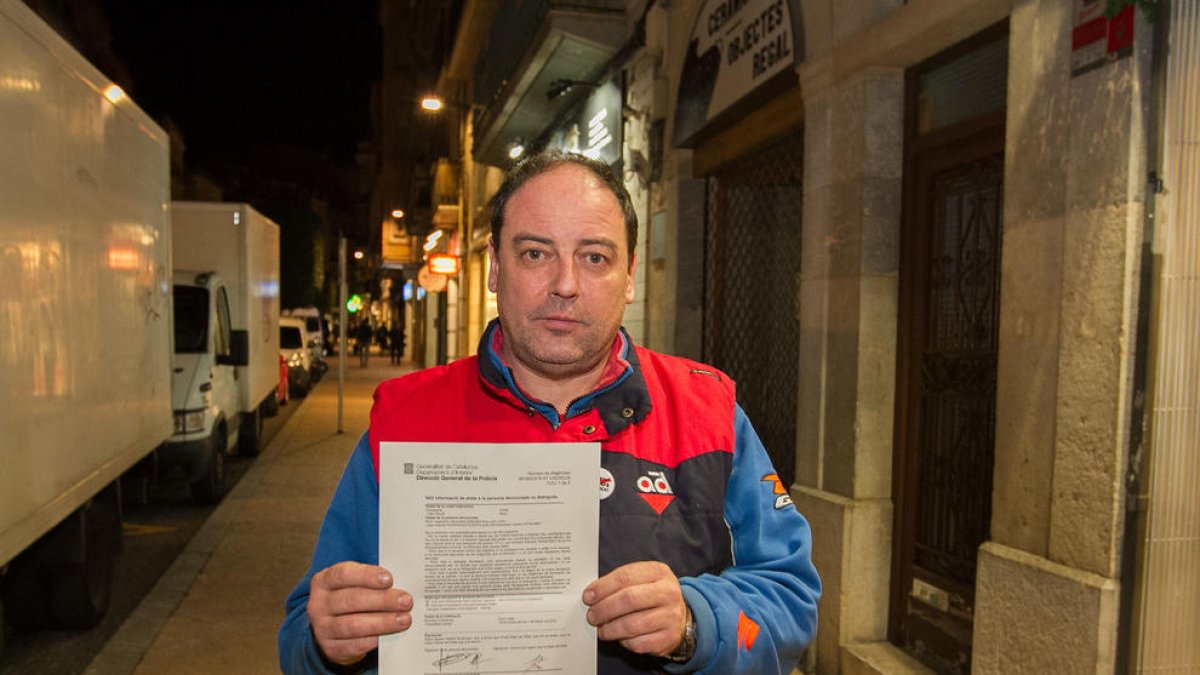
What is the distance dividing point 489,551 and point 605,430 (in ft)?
1.35

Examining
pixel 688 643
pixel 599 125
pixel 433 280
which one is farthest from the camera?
pixel 433 280

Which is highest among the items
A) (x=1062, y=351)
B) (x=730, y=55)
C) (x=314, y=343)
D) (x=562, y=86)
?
(x=562, y=86)

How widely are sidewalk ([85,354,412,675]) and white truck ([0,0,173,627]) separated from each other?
530 millimetres

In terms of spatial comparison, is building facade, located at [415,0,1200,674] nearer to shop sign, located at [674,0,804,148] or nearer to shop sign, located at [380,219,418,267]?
shop sign, located at [674,0,804,148]

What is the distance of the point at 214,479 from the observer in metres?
9.88

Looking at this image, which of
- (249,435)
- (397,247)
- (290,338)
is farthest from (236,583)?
(397,247)

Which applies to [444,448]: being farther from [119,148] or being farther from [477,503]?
[119,148]

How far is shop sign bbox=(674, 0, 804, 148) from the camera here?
5723 mm

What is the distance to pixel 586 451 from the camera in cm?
165

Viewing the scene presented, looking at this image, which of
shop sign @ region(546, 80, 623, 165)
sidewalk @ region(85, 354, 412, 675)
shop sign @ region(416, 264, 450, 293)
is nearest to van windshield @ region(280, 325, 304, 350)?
shop sign @ region(416, 264, 450, 293)

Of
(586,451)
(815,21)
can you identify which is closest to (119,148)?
(815,21)

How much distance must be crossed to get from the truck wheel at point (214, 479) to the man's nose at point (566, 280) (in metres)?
8.74

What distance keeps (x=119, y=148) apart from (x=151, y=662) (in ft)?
10.3

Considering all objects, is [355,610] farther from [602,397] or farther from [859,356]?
[859,356]
